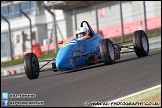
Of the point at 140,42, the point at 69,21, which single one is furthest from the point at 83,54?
the point at 69,21

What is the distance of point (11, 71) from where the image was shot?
27.2 m

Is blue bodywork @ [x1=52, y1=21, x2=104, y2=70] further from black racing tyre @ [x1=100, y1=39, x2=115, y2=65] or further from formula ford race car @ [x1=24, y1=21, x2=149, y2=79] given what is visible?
black racing tyre @ [x1=100, y1=39, x2=115, y2=65]

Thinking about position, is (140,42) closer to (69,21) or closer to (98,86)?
(98,86)

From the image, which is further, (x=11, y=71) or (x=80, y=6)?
(x=80, y=6)

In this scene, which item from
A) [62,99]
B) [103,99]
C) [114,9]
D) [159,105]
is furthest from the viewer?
[114,9]

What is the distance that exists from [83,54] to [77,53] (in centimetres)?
26

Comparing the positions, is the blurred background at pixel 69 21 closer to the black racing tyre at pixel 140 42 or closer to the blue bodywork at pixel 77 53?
the black racing tyre at pixel 140 42

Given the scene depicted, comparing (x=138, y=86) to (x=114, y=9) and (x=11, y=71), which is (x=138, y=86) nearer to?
(x=11, y=71)

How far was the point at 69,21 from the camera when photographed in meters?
35.5

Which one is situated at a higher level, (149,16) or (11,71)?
(149,16)

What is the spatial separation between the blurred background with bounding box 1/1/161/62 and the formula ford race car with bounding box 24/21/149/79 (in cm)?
1149

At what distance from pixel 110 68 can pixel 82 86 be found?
9.22ft

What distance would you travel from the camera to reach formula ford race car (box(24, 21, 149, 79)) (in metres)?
13.2

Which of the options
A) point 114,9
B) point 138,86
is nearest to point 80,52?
point 138,86
